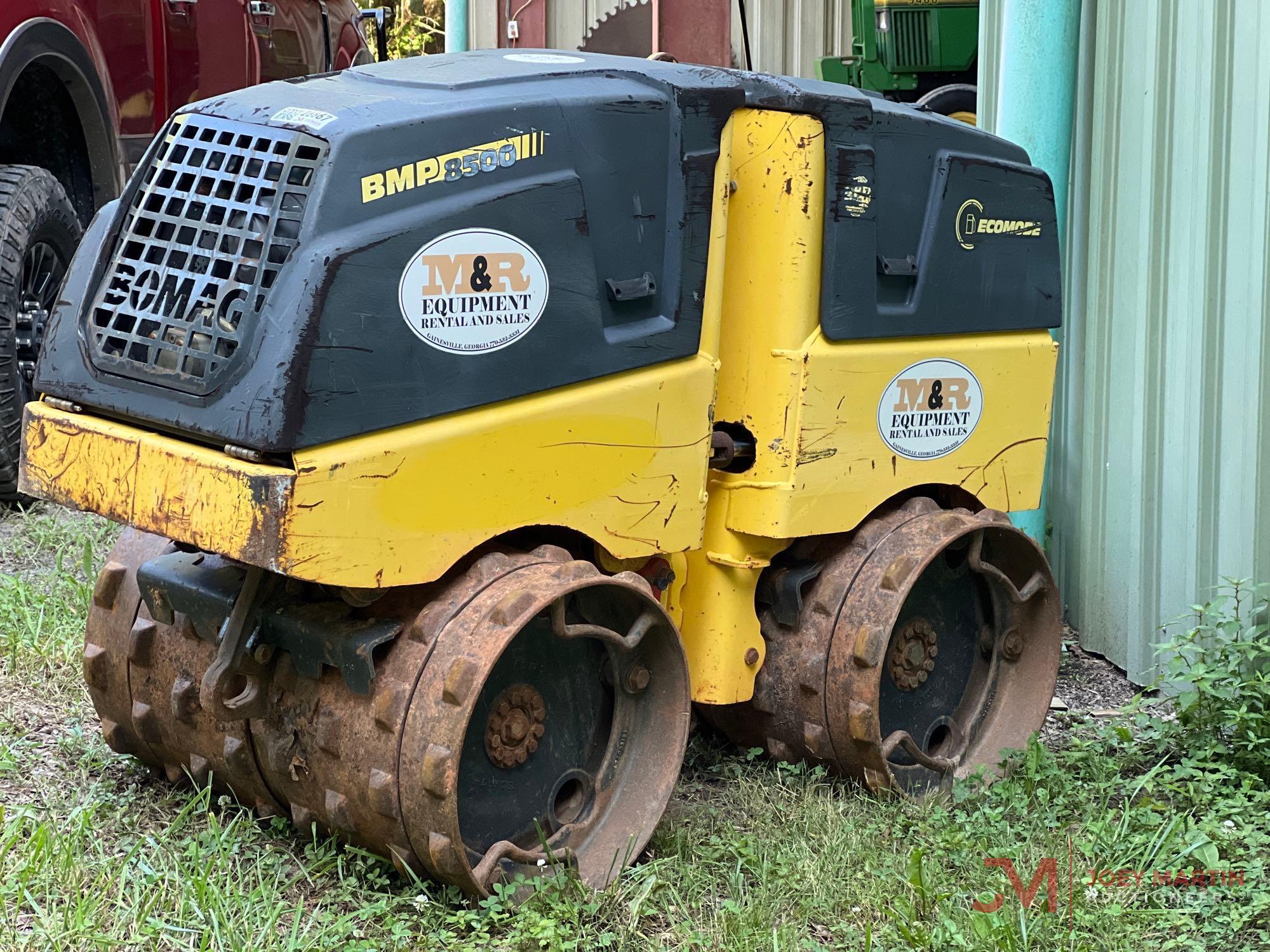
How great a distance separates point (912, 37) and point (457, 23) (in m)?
2.72

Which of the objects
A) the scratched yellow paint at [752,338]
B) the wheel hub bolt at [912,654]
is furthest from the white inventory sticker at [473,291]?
the wheel hub bolt at [912,654]

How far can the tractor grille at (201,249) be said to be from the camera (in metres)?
2.53

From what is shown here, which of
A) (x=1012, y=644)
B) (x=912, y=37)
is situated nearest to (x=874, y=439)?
(x=1012, y=644)

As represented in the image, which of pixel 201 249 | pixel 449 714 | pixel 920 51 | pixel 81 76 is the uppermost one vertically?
pixel 920 51

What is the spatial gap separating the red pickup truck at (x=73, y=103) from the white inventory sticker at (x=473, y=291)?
2.92 m

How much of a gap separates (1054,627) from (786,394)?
1022mm

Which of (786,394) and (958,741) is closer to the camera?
(786,394)

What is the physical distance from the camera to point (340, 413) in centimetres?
250

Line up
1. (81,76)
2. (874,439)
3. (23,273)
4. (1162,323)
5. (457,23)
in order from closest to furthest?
(874,439) → (1162,323) → (23,273) → (81,76) → (457,23)

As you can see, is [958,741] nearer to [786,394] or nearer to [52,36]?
[786,394]

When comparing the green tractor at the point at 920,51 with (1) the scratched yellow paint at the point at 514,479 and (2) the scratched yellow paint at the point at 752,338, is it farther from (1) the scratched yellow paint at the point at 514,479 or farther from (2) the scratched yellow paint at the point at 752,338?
(1) the scratched yellow paint at the point at 514,479

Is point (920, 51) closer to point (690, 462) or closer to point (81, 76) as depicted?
point (81, 76)

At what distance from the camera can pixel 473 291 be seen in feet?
8.70

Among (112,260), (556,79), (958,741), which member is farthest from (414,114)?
(958,741)
